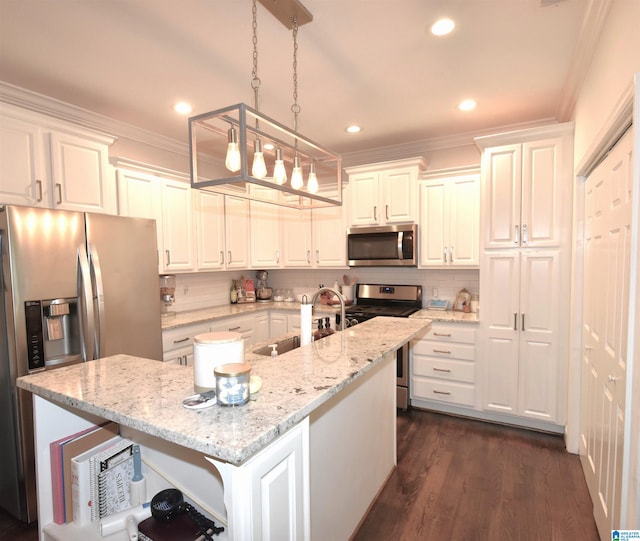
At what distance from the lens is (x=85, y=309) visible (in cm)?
223

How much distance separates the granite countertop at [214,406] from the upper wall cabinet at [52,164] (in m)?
1.52

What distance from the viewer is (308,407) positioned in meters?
1.01

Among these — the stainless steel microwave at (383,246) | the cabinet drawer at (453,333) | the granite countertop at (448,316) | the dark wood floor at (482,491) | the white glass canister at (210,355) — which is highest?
the stainless steel microwave at (383,246)

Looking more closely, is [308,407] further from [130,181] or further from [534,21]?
[130,181]

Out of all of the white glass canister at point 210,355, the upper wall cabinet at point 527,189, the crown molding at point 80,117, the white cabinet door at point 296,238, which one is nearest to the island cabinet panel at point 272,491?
the white glass canister at point 210,355

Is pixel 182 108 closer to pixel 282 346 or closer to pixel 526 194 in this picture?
pixel 282 346

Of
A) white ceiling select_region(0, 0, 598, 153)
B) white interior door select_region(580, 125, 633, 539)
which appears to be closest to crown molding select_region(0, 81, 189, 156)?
white ceiling select_region(0, 0, 598, 153)

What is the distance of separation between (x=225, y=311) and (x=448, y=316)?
91.5 inches

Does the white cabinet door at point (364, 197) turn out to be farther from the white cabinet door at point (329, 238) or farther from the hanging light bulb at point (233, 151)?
the hanging light bulb at point (233, 151)

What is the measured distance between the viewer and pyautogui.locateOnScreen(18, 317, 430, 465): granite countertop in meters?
0.85

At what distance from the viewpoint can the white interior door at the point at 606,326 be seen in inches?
57.3

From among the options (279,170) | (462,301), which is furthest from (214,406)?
(462,301)

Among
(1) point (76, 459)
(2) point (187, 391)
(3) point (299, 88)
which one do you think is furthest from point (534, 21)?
(1) point (76, 459)

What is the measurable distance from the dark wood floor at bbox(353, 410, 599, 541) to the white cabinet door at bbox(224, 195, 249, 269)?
2.48 metres
